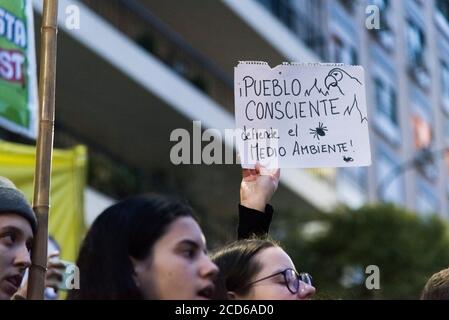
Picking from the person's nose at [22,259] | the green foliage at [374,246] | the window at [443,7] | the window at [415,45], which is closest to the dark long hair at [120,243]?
the person's nose at [22,259]

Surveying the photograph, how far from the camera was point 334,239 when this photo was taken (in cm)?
2006

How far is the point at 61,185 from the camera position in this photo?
392 inches

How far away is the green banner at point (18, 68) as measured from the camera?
5.86 m

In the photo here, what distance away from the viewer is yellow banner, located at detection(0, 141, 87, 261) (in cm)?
895

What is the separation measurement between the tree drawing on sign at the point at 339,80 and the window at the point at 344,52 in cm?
1861

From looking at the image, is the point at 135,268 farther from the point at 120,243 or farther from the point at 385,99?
the point at 385,99

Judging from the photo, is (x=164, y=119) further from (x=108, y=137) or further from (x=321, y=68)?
(x=321, y=68)

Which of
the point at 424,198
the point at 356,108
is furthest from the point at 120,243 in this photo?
the point at 424,198

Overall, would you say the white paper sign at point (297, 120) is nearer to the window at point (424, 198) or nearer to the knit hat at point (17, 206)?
the knit hat at point (17, 206)

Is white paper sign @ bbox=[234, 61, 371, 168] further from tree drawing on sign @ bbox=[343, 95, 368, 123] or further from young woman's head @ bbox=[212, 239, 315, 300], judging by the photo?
young woman's head @ bbox=[212, 239, 315, 300]

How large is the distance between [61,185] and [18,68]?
2.98m

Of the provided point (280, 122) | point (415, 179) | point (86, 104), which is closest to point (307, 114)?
point (280, 122)

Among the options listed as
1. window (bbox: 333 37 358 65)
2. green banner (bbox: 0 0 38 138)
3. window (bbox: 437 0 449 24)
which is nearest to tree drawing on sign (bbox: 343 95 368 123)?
green banner (bbox: 0 0 38 138)
